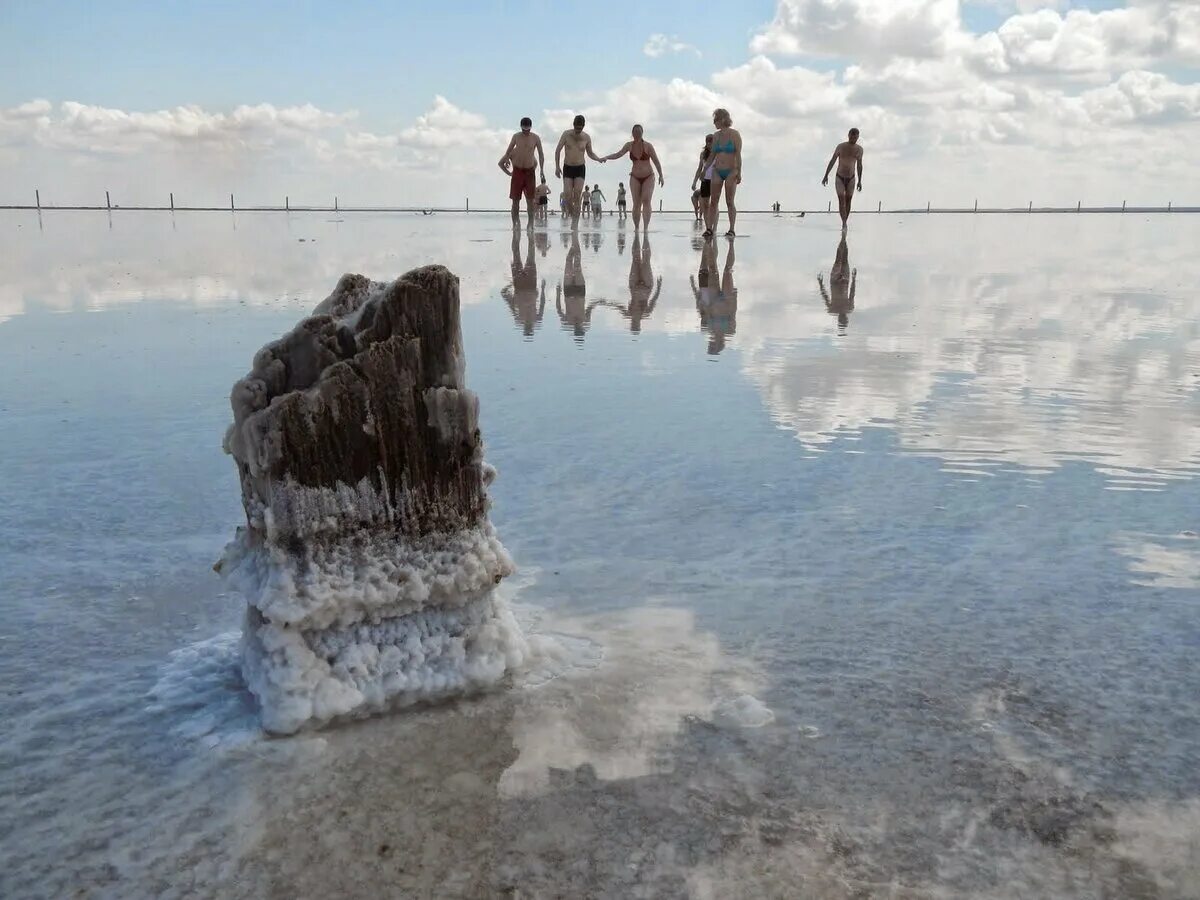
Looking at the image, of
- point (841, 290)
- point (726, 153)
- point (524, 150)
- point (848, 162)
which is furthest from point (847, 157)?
point (841, 290)

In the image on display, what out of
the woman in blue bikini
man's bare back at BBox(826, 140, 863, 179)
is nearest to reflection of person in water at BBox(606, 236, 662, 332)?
the woman in blue bikini

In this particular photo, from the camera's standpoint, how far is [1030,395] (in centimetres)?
492

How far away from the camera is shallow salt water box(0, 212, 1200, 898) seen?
1.56m

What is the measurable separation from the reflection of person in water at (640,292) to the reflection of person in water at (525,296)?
68 centimetres

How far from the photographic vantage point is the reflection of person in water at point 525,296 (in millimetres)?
7367

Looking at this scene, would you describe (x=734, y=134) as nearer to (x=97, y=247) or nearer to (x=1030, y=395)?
(x=97, y=247)

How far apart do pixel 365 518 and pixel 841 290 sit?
28.6ft

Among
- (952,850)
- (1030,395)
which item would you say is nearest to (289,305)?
(1030,395)

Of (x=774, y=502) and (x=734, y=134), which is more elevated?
(x=734, y=134)

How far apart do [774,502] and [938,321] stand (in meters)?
4.98

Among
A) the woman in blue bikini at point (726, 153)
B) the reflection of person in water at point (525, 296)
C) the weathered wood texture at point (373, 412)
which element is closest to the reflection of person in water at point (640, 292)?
the reflection of person in water at point (525, 296)

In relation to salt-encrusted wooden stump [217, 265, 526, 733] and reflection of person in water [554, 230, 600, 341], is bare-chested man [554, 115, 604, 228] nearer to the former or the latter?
reflection of person in water [554, 230, 600, 341]

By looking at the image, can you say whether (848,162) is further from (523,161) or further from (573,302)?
(573,302)

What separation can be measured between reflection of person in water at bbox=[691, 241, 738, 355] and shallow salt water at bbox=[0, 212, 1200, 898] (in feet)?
4.82
